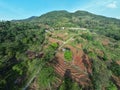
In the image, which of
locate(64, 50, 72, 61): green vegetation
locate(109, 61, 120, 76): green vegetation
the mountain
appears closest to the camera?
the mountain

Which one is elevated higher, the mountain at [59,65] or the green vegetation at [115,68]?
the mountain at [59,65]

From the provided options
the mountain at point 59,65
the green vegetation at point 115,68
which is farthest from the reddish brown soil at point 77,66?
the green vegetation at point 115,68

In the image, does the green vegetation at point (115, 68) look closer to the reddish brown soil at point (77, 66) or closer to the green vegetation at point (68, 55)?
the reddish brown soil at point (77, 66)

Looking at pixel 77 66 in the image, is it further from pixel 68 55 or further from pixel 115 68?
pixel 115 68

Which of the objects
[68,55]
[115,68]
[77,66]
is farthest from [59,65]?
[115,68]

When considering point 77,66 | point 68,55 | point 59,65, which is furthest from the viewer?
point 68,55

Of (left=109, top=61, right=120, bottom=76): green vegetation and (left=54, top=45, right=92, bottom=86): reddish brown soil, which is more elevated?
(left=54, top=45, right=92, bottom=86): reddish brown soil

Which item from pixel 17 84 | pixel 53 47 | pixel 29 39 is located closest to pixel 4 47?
pixel 29 39

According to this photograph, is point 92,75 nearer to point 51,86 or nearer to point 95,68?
point 95,68

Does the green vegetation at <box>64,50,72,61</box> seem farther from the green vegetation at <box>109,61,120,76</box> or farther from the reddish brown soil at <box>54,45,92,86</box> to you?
the green vegetation at <box>109,61,120,76</box>

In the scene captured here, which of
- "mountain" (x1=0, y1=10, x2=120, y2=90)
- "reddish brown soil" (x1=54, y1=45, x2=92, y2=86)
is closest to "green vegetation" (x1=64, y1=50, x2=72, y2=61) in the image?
"mountain" (x1=0, y1=10, x2=120, y2=90)

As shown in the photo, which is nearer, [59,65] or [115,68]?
[59,65]
